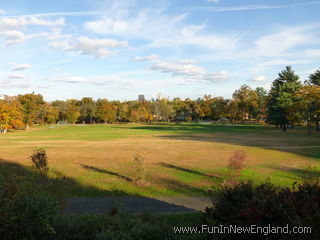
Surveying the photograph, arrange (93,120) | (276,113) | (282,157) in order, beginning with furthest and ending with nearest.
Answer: (93,120), (276,113), (282,157)

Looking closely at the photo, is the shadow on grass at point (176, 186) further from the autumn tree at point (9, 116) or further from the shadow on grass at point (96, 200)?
the autumn tree at point (9, 116)

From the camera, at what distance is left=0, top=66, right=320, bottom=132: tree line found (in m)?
57.2

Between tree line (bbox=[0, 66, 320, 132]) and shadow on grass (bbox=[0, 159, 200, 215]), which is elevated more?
tree line (bbox=[0, 66, 320, 132])

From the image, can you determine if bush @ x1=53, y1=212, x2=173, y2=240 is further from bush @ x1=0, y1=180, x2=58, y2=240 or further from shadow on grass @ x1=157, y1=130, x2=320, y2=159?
shadow on grass @ x1=157, y1=130, x2=320, y2=159

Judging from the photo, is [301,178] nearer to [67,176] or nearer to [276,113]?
[67,176]

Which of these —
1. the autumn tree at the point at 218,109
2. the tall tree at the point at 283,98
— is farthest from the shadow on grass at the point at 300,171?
the autumn tree at the point at 218,109

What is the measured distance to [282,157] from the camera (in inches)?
942

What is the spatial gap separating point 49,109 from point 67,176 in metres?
103

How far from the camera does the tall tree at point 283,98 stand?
60.6 meters

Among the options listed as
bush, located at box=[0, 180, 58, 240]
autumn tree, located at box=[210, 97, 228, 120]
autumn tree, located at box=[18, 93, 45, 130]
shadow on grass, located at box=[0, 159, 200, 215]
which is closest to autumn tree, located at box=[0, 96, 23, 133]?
autumn tree, located at box=[18, 93, 45, 130]

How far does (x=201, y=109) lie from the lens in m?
126

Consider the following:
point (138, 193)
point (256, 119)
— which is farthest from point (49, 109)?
point (138, 193)

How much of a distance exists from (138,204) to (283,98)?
56.7 metres

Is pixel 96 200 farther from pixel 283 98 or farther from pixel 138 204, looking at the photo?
pixel 283 98
